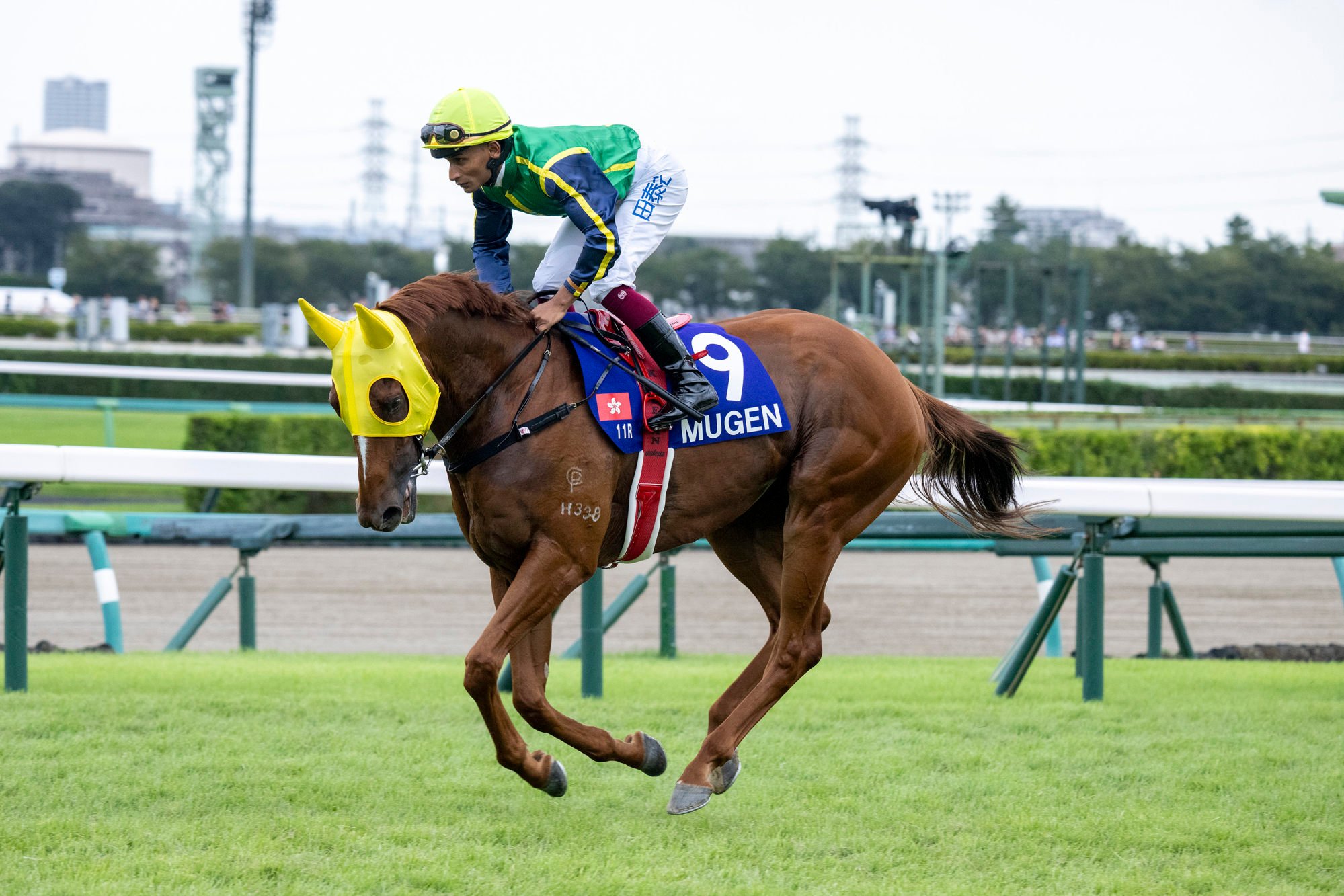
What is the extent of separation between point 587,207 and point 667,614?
3.11 metres

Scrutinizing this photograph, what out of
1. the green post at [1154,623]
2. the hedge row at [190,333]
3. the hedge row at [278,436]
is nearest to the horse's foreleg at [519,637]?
the green post at [1154,623]

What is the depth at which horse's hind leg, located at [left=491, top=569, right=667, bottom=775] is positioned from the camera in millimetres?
3518

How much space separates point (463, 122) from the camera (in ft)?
11.3

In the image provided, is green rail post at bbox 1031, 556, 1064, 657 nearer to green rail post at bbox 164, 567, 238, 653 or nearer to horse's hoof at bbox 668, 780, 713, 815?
horse's hoof at bbox 668, 780, 713, 815

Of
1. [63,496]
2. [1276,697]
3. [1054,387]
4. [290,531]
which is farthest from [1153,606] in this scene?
[1054,387]

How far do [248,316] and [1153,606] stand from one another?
34360mm

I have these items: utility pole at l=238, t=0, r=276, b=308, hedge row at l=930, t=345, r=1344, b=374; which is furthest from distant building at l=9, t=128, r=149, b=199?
hedge row at l=930, t=345, r=1344, b=374

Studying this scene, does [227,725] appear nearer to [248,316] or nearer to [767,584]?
[767,584]

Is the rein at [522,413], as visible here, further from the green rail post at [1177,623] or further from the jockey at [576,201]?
the green rail post at [1177,623]

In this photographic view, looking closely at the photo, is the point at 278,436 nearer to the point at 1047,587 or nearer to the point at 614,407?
the point at 1047,587

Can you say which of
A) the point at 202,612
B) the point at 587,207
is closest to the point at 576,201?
the point at 587,207

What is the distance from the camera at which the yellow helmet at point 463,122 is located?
11.3 ft

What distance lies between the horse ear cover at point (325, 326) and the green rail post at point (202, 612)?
122 inches

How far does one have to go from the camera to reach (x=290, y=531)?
6379mm
